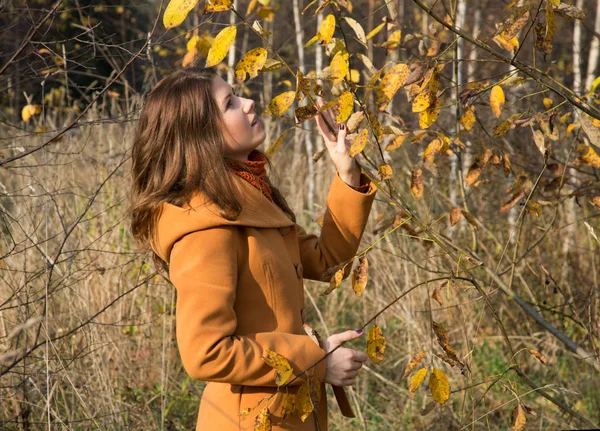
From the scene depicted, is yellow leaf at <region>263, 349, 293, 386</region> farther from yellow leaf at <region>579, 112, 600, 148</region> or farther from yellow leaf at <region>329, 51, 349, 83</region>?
yellow leaf at <region>579, 112, 600, 148</region>

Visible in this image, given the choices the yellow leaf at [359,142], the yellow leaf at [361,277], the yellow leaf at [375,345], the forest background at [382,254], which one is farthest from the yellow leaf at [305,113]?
the yellow leaf at [375,345]

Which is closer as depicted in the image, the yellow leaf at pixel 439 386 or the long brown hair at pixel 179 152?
the yellow leaf at pixel 439 386

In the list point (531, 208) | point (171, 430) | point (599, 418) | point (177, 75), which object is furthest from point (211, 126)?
point (599, 418)

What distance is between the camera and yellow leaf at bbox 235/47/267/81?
1.48 metres

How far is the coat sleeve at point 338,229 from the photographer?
1.93 m

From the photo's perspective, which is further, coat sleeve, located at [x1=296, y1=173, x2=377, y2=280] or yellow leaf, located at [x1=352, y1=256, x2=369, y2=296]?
coat sleeve, located at [x1=296, y1=173, x2=377, y2=280]

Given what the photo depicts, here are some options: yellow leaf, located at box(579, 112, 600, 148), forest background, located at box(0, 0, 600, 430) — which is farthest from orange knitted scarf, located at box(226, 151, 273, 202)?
yellow leaf, located at box(579, 112, 600, 148)

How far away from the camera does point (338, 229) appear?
78.3 inches

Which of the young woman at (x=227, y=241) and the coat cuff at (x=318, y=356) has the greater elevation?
the young woman at (x=227, y=241)

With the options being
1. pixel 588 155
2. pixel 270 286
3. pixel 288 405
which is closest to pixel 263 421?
pixel 288 405

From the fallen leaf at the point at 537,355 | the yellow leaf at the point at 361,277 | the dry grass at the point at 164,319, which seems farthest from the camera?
the dry grass at the point at 164,319

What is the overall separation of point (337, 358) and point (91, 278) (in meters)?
1.92

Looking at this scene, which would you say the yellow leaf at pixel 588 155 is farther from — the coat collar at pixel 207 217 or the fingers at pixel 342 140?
the coat collar at pixel 207 217

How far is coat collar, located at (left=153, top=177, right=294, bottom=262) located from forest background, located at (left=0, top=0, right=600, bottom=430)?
A: 13cm
